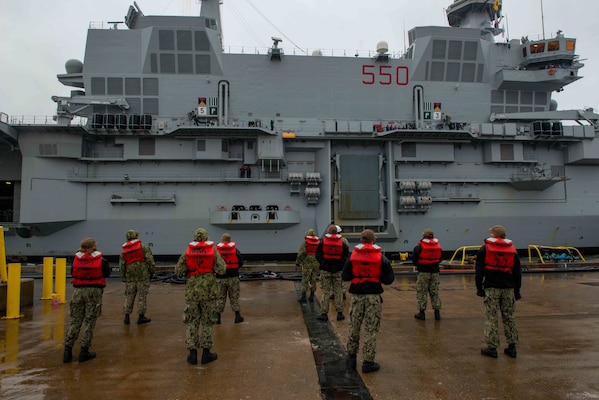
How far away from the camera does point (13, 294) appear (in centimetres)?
714

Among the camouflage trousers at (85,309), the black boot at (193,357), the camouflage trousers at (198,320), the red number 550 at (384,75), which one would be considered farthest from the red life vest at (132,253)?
the red number 550 at (384,75)

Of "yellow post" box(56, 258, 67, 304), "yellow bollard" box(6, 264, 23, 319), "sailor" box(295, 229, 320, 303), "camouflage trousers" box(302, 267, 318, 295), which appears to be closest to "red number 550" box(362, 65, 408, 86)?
"sailor" box(295, 229, 320, 303)

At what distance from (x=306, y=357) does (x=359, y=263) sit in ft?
4.73

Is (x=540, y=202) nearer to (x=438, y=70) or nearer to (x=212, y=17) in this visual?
(x=438, y=70)

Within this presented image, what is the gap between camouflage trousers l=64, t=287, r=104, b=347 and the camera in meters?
4.71

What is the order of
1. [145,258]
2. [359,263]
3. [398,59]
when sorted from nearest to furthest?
[359,263], [145,258], [398,59]

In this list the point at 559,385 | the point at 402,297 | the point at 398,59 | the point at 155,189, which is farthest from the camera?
the point at 398,59

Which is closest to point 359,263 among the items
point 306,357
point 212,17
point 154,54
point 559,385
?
point 306,357

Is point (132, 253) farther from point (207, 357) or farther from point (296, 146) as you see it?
point (296, 146)

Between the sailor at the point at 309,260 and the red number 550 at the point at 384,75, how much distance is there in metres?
13.8

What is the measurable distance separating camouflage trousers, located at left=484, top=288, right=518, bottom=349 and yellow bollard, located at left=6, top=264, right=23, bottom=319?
8.34 meters

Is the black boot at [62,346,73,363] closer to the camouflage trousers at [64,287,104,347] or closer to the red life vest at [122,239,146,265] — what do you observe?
the camouflage trousers at [64,287,104,347]

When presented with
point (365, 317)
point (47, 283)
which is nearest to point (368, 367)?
point (365, 317)

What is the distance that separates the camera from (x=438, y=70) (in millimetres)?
19766
